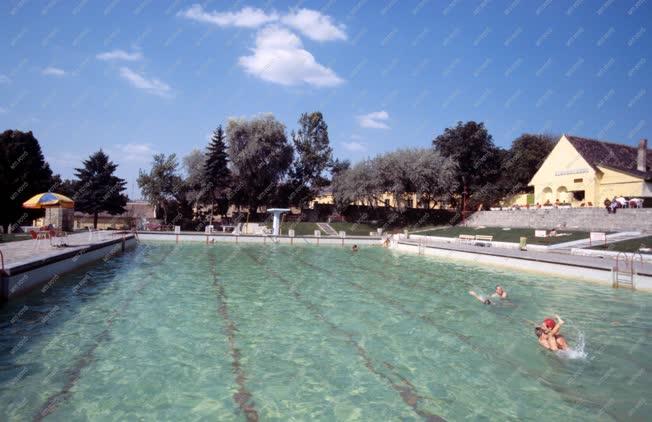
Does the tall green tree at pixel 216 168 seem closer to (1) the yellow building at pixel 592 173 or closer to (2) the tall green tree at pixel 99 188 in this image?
(2) the tall green tree at pixel 99 188

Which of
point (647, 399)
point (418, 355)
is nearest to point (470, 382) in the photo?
point (418, 355)

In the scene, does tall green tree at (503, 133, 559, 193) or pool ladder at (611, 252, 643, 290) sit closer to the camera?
pool ladder at (611, 252, 643, 290)

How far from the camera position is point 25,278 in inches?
478

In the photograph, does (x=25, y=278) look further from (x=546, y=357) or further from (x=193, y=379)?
(x=546, y=357)

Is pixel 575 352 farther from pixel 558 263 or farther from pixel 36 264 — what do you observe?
pixel 36 264

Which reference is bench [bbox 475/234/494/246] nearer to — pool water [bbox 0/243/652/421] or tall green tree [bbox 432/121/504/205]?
pool water [bbox 0/243/652/421]

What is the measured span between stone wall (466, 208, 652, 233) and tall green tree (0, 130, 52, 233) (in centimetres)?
4409

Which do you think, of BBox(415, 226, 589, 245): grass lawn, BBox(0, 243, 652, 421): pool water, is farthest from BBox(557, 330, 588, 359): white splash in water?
BBox(415, 226, 589, 245): grass lawn

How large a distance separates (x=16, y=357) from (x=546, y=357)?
10436mm

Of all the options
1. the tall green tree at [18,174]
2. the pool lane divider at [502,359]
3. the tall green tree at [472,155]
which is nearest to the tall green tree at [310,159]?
the tall green tree at [472,155]

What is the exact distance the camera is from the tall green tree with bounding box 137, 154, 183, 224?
4631 centimetres

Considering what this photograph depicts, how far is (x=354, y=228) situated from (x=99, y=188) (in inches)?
1172

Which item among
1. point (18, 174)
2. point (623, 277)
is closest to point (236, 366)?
point (623, 277)

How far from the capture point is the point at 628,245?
22.9m
